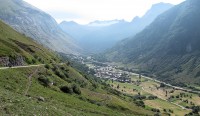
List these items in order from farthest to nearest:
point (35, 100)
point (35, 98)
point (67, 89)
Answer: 1. point (67, 89)
2. point (35, 98)
3. point (35, 100)

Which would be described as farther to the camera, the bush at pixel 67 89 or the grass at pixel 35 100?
the bush at pixel 67 89

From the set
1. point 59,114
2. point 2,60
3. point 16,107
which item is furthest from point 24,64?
point 16,107

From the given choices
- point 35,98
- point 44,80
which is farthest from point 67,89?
point 35,98

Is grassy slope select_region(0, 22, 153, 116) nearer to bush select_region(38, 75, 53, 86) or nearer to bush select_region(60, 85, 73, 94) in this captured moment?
bush select_region(38, 75, 53, 86)

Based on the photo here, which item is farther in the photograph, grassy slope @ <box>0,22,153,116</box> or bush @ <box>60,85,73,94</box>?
bush @ <box>60,85,73,94</box>

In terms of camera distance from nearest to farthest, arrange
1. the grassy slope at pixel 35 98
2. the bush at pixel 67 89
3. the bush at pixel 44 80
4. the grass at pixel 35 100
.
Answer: the grass at pixel 35 100 < the grassy slope at pixel 35 98 < the bush at pixel 44 80 < the bush at pixel 67 89

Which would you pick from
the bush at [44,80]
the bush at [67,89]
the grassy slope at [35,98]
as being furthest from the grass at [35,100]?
the bush at [67,89]

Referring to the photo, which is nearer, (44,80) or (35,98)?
(35,98)

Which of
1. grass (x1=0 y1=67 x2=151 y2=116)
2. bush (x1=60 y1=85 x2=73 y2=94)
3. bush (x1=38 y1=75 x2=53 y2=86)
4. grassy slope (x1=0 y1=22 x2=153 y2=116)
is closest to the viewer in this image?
grass (x1=0 y1=67 x2=151 y2=116)

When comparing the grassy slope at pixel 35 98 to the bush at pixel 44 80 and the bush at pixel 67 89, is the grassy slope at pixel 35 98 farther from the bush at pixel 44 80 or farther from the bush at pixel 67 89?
the bush at pixel 67 89

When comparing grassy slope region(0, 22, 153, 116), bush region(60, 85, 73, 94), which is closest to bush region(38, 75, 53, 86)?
grassy slope region(0, 22, 153, 116)

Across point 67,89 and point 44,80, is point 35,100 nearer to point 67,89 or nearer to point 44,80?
point 44,80
